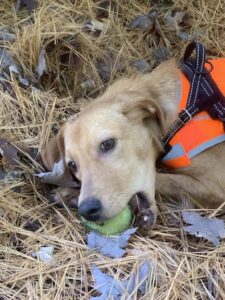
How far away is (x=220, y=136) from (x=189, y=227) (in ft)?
2.22

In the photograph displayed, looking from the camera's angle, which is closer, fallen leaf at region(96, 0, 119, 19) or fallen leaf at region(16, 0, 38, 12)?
fallen leaf at region(16, 0, 38, 12)

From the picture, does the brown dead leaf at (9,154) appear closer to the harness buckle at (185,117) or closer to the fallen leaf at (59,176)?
the fallen leaf at (59,176)

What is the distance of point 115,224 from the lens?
133 inches

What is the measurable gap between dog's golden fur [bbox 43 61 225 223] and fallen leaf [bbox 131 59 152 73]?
1016 mm

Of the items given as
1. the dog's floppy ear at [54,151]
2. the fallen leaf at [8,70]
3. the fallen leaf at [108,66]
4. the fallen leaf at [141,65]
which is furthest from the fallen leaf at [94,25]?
the dog's floppy ear at [54,151]

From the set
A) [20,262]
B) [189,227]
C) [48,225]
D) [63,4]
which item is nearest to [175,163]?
[189,227]

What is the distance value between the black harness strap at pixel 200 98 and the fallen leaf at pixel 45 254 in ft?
3.20

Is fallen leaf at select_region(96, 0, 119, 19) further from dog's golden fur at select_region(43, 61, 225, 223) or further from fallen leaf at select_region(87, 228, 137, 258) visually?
fallen leaf at select_region(87, 228, 137, 258)

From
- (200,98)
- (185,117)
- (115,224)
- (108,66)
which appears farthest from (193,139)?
(108,66)

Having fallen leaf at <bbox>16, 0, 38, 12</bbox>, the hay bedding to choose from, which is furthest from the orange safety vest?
fallen leaf at <bbox>16, 0, 38, 12</bbox>

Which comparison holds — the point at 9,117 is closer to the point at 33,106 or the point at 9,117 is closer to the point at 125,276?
the point at 33,106

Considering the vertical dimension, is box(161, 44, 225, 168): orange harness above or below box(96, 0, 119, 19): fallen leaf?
above

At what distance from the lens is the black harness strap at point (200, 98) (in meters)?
3.73

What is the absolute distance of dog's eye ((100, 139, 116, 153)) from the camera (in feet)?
11.5
